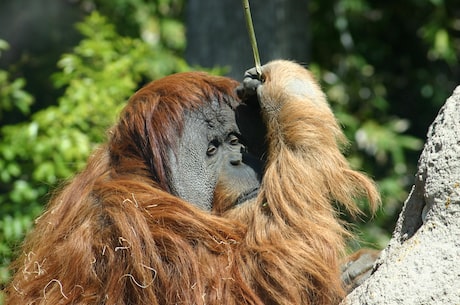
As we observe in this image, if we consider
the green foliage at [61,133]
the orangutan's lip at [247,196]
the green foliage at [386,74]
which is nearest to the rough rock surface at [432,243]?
the orangutan's lip at [247,196]

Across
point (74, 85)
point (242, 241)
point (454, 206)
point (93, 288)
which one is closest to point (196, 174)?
point (242, 241)

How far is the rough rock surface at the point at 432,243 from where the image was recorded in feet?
7.56

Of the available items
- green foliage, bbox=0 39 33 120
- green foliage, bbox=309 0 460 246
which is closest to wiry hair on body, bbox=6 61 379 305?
green foliage, bbox=0 39 33 120

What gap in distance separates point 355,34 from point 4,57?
3.11m

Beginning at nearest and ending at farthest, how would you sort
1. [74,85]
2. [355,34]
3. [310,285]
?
[310,285] < [74,85] < [355,34]

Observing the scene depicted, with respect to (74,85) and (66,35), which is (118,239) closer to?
(74,85)

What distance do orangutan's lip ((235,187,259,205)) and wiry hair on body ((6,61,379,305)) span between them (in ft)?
0.11

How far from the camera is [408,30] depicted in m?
7.96

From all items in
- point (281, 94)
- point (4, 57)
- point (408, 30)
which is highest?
point (281, 94)

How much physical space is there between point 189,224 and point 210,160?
1.37 ft

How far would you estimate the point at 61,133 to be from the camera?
465 cm

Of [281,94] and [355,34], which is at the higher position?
[281,94]

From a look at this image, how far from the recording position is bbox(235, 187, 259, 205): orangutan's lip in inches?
126

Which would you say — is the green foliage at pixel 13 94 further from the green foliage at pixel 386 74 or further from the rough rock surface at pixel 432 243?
the rough rock surface at pixel 432 243
